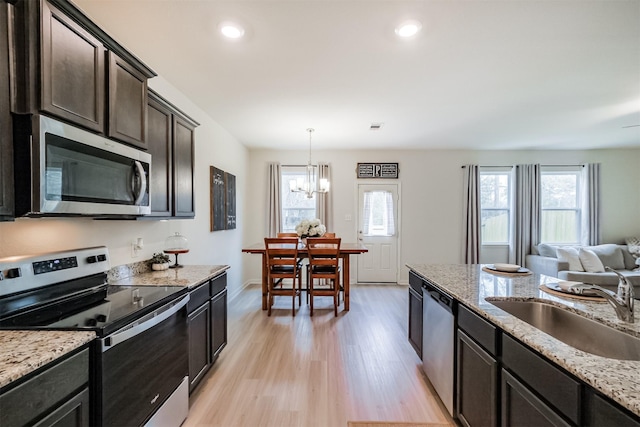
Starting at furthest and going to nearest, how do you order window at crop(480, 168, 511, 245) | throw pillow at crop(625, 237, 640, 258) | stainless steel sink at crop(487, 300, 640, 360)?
window at crop(480, 168, 511, 245) < throw pillow at crop(625, 237, 640, 258) < stainless steel sink at crop(487, 300, 640, 360)

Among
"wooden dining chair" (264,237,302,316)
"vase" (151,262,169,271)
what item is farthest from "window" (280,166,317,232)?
"vase" (151,262,169,271)

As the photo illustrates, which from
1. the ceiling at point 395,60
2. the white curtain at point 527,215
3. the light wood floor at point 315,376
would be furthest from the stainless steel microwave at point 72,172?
the white curtain at point 527,215

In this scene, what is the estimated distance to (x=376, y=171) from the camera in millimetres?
5219

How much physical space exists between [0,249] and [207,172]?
88.5 inches

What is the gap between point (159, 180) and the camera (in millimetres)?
1987

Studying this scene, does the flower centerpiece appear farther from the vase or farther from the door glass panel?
the vase

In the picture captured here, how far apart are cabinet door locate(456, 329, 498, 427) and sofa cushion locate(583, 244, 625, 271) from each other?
4524mm

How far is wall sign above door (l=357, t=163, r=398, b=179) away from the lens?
522 centimetres

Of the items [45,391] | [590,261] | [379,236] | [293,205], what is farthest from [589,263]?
[45,391]

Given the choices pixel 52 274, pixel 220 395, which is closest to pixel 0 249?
pixel 52 274

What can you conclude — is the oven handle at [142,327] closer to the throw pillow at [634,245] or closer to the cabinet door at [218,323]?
the cabinet door at [218,323]

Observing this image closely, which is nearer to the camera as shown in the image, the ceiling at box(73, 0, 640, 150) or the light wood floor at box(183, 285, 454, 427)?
the ceiling at box(73, 0, 640, 150)

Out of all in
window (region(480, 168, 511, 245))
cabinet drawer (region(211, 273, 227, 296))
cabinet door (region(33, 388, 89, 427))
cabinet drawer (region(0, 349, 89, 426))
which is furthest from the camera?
window (region(480, 168, 511, 245))

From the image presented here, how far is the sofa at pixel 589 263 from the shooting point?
12.1ft
